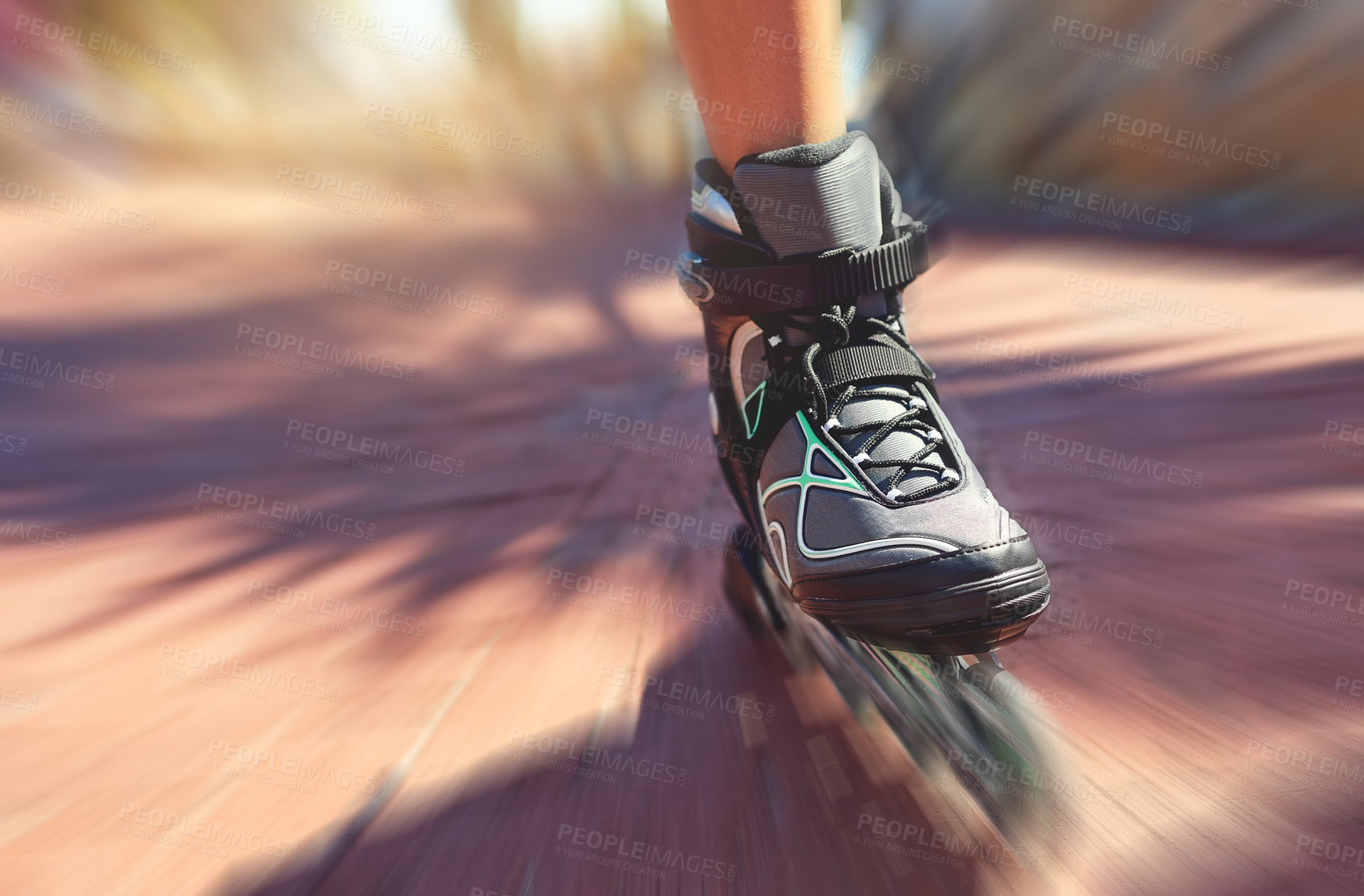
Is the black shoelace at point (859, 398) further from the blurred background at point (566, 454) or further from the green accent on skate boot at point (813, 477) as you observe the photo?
the blurred background at point (566, 454)

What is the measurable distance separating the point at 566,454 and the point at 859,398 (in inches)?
21.8

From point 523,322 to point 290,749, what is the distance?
105 cm

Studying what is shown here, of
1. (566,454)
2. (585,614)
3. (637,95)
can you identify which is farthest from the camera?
(637,95)

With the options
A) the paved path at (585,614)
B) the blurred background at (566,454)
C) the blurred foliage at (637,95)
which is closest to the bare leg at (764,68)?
the blurred background at (566,454)

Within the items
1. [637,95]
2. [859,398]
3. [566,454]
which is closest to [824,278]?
[859,398]

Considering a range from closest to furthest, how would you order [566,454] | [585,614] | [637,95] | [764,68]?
1. [764,68]
2. [585,614]
3. [566,454]
4. [637,95]

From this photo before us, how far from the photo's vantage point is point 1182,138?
1750 millimetres

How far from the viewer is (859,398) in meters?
0.50

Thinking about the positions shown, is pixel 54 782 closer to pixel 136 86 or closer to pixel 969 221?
pixel 969 221

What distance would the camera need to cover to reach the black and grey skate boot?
425mm

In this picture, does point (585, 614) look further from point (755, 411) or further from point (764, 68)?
point (764, 68)

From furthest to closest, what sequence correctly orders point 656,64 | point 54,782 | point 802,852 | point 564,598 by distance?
point 656,64 → point 564,598 → point 54,782 → point 802,852

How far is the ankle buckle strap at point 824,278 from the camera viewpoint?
49 centimetres

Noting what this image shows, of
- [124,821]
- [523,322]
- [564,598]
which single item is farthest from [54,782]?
[523,322]
